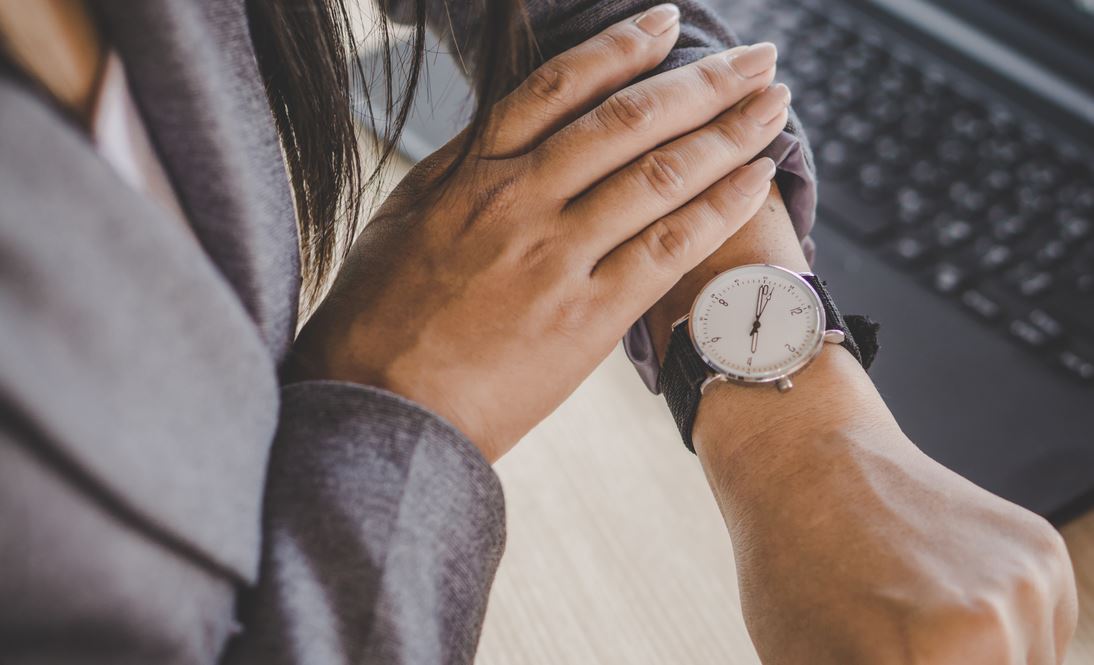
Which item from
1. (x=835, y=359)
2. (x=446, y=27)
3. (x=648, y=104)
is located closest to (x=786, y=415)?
(x=835, y=359)

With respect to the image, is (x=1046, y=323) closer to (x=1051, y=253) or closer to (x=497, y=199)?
(x=1051, y=253)

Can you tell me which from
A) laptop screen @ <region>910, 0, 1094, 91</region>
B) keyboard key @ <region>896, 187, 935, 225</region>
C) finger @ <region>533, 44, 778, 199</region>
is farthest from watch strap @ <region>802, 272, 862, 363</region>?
laptop screen @ <region>910, 0, 1094, 91</region>

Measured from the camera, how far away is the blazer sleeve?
12.1 inches

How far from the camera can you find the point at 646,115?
446 mm

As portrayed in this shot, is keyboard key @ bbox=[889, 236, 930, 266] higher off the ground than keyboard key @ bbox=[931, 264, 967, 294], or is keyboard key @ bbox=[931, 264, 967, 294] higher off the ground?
keyboard key @ bbox=[889, 236, 930, 266]

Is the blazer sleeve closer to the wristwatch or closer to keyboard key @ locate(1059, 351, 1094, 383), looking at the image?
the wristwatch

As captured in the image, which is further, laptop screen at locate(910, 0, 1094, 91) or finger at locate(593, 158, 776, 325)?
laptop screen at locate(910, 0, 1094, 91)

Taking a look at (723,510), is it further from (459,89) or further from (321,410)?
(459,89)

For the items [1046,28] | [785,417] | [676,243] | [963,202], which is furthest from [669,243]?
[1046,28]

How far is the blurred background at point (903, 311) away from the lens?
1.51 feet

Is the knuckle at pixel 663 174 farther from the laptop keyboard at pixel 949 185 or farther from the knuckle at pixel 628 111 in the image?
the laptop keyboard at pixel 949 185

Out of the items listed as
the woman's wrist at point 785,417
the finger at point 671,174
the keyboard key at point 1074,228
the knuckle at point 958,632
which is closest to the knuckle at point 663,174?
the finger at point 671,174

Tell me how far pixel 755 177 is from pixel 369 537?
0.27 meters

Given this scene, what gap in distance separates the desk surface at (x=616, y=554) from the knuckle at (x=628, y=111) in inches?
7.4
